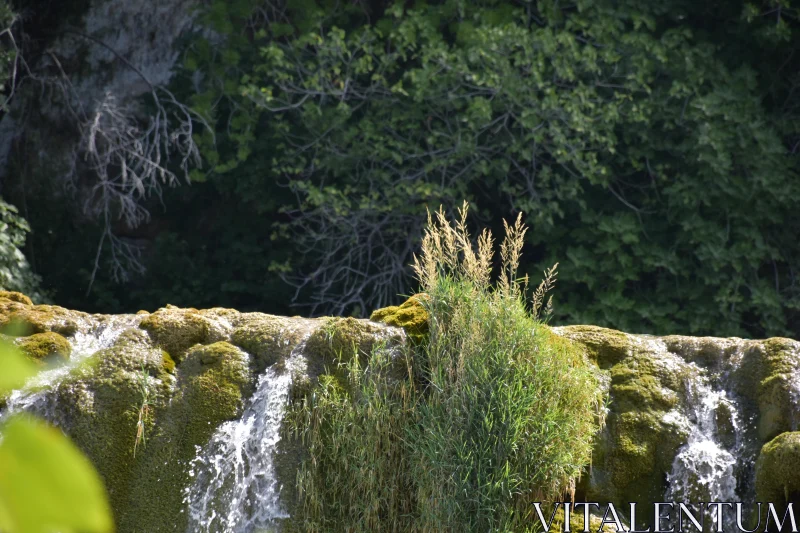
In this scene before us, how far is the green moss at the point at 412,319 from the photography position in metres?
4.75

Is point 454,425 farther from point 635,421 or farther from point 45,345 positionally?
point 45,345

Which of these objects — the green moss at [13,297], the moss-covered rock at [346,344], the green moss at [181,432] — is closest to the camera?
the green moss at [181,432]

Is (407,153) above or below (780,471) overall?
above

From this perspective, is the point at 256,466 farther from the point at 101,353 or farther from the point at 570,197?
the point at 570,197

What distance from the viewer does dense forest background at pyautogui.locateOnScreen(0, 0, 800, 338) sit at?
7945 mm

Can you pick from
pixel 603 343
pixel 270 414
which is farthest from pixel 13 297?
pixel 603 343

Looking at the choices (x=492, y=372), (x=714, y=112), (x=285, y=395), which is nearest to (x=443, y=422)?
(x=492, y=372)

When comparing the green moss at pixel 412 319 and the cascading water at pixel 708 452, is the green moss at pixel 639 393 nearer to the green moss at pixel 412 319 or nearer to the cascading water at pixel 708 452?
the cascading water at pixel 708 452

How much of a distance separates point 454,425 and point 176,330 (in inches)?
63.2

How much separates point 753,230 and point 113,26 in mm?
6353

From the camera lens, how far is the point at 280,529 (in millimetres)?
4414

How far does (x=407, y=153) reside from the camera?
8.55 metres

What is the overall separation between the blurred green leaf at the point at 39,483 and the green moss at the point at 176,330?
4.74 meters

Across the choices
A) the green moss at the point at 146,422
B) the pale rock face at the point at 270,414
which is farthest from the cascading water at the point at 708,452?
the green moss at the point at 146,422
